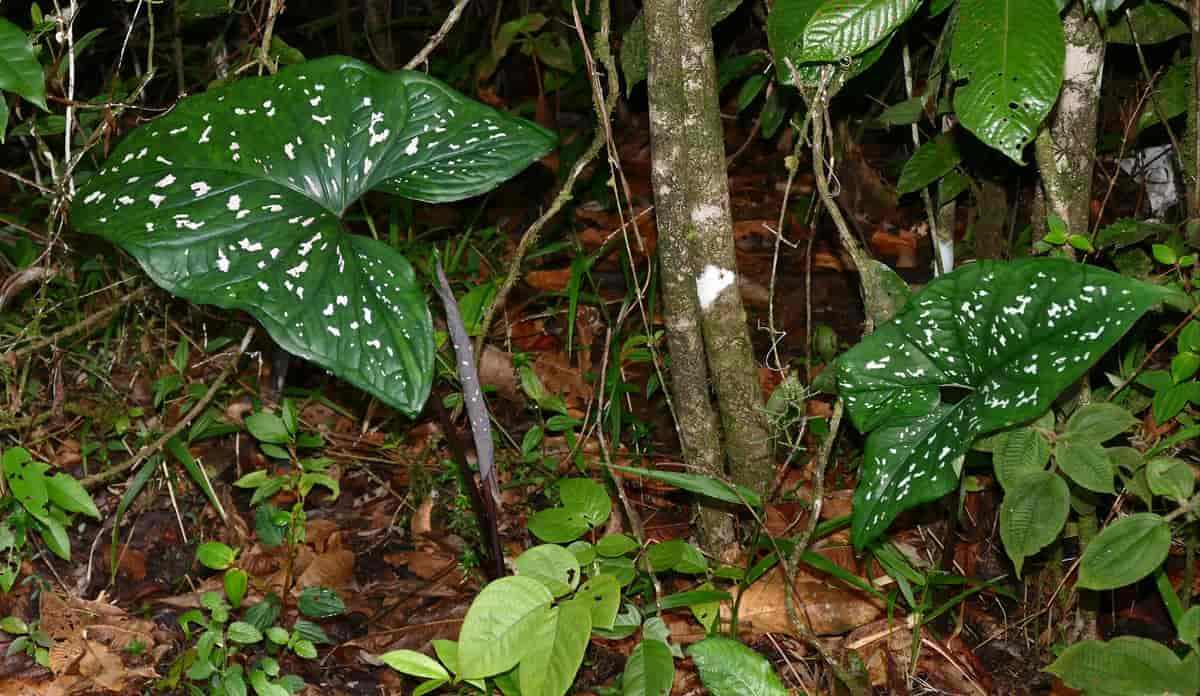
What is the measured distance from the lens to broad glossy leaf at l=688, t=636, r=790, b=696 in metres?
1.68

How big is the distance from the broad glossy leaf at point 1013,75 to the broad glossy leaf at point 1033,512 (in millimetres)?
453

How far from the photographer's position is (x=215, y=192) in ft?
5.46

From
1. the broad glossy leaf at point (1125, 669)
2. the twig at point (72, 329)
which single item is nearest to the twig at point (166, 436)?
the twig at point (72, 329)

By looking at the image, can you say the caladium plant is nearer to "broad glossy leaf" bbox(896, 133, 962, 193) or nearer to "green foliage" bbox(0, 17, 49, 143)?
"green foliage" bbox(0, 17, 49, 143)

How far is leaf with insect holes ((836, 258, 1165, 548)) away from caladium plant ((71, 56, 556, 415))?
2.00 feet

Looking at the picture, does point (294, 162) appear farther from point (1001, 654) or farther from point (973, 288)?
point (1001, 654)

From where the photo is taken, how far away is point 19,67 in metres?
1.65

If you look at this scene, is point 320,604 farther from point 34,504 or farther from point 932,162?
point 932,162

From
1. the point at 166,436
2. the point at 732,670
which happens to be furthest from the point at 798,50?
the point at 166,436

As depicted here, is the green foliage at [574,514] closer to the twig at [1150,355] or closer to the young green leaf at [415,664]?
the young green leaf at [415,664]

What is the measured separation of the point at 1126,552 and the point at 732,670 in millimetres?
555

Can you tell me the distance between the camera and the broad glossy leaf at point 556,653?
172 cm

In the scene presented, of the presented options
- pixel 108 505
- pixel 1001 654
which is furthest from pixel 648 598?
pixel 108 505

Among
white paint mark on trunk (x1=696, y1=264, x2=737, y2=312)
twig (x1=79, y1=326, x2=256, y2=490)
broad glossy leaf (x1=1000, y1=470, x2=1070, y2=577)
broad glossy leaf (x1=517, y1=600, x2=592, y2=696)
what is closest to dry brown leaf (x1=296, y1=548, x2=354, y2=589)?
twig (x1=79, y1=326, x2=256, y2=490)
